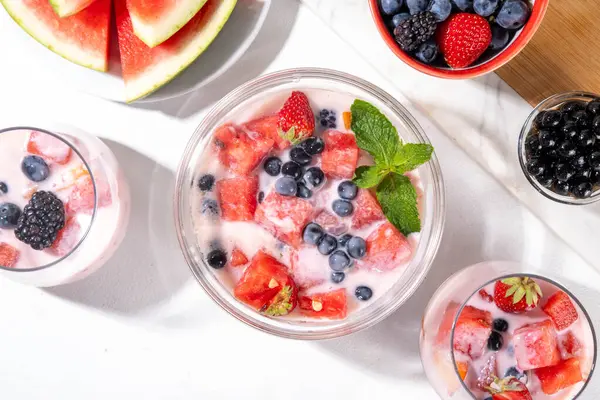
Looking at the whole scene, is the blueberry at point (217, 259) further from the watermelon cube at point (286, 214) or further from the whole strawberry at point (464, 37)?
the whole strawberry at point (464, 37)

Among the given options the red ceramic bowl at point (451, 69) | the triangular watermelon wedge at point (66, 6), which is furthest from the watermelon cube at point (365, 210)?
the triangular watermelon wedge at point (66, 6)

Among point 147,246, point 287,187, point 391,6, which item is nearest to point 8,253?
point 147,246

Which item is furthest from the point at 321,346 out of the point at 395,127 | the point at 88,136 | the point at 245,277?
the point at 88,136

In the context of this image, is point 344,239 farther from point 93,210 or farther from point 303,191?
point 93,210

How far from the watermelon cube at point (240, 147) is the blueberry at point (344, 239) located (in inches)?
11.1

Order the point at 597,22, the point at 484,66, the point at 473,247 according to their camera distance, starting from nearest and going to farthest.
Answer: the point at 484,66, the point at 597,22, the point at 473,247

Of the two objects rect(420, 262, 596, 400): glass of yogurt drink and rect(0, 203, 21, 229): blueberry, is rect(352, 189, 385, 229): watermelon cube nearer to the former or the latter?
rect(420, 262, 596, 400): glass of yogurt drink

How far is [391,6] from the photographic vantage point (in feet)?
5.53

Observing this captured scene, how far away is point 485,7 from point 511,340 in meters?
0.81

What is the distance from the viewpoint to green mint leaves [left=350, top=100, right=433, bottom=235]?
5.55 ft

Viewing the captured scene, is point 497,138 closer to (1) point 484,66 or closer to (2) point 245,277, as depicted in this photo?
(1) point 484,66

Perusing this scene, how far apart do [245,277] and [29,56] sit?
2.72 feet

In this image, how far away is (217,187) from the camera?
72.2 inches

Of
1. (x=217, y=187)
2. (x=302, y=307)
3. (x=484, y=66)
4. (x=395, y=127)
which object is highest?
(x=484, y=66)
